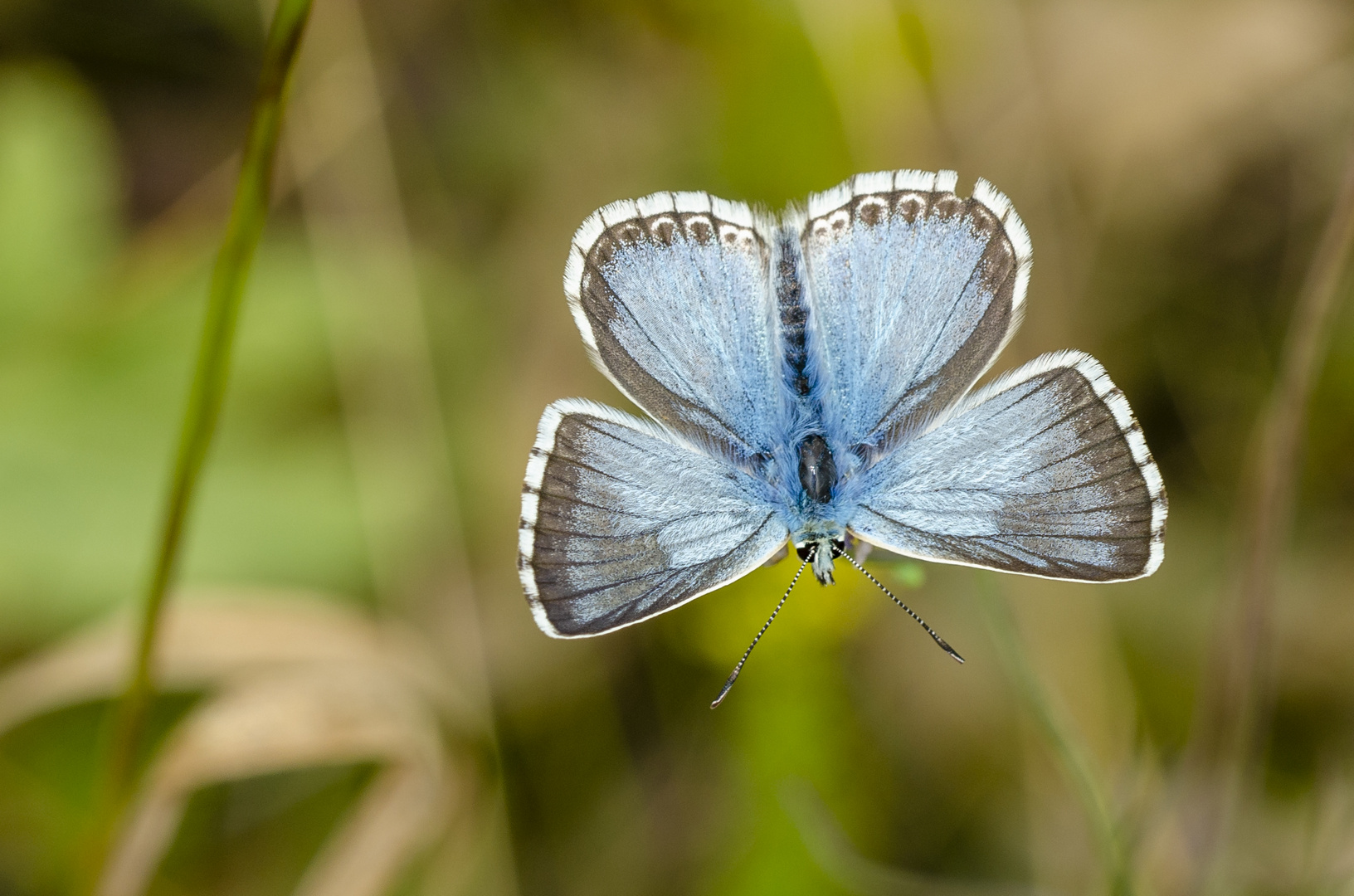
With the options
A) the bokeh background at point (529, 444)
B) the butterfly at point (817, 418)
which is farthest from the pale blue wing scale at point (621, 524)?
the bokeh background at point (529, 444)

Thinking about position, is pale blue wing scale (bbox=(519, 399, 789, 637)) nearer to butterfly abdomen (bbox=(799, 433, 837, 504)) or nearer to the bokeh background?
butterfly abdomen (bbox=(799, 433, 837, 504))

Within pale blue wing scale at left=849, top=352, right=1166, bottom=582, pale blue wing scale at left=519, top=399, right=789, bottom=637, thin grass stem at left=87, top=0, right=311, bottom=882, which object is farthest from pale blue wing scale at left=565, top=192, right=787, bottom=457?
thin grass stem at left=87, top=0, right=311, bottom=882

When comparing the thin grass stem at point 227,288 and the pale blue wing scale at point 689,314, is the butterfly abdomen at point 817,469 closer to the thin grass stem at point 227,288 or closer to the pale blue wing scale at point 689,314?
the pale blue wing scale at point 689,314

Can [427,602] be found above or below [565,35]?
below

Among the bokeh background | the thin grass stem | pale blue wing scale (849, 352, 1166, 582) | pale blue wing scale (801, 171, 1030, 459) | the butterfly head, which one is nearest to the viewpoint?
the thin grass stem

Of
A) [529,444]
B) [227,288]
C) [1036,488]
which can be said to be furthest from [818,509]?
[529,444]

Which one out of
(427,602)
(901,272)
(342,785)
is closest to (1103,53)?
(901,272)

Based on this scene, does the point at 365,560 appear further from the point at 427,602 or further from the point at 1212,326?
the point at 1212,326

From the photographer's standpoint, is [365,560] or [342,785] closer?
[342,785]
